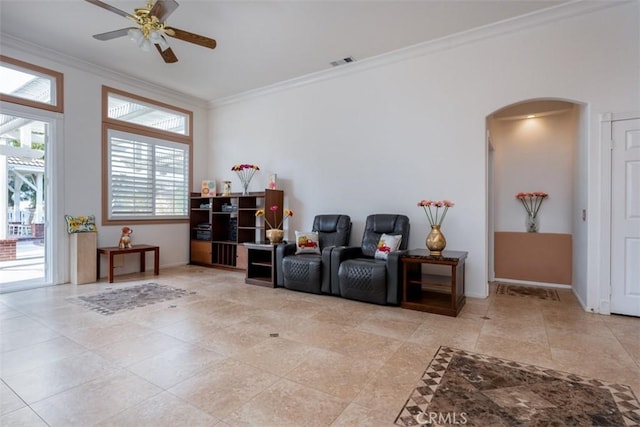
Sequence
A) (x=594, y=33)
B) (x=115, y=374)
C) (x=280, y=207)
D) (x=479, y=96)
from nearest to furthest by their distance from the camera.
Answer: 1. (x=115, y=374)
2. (x=594, y=33)
3. (x=479, y=96)
4. (x=280, y=207)

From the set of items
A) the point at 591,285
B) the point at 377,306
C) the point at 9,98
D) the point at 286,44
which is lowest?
the point at 377,306

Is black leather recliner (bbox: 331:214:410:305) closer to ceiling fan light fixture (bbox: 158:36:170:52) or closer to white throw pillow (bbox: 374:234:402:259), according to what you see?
white throw pillow (bbox: 374:234:402:259)

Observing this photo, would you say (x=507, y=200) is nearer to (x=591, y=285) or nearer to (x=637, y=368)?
(x=591, y=285)

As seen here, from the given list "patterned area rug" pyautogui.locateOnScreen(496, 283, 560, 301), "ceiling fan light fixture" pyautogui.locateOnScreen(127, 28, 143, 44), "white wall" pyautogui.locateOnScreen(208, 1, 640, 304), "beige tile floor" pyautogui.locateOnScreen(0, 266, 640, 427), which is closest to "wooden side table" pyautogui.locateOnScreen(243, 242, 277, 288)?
"beige tile floor" pyautogui.locateOnScreen(0, 266, 640, 427)

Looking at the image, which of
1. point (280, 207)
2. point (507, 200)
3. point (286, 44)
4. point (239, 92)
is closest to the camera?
point (286, 44)

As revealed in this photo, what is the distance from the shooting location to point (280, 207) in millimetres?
5688

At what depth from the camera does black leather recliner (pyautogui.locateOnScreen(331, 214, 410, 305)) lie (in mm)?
3682

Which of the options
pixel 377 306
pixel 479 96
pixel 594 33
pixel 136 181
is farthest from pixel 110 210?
pixel 594 33

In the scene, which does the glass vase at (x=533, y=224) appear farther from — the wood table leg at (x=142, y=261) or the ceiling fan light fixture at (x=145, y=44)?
the wood table leg at (x=142, y=261)

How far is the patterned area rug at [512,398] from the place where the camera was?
5.50ft

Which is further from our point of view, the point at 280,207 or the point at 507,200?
the point at 280,207

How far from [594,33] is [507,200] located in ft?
8.24

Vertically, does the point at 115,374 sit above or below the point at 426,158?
below

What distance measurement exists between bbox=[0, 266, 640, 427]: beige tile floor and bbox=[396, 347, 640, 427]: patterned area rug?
126 millimetres
